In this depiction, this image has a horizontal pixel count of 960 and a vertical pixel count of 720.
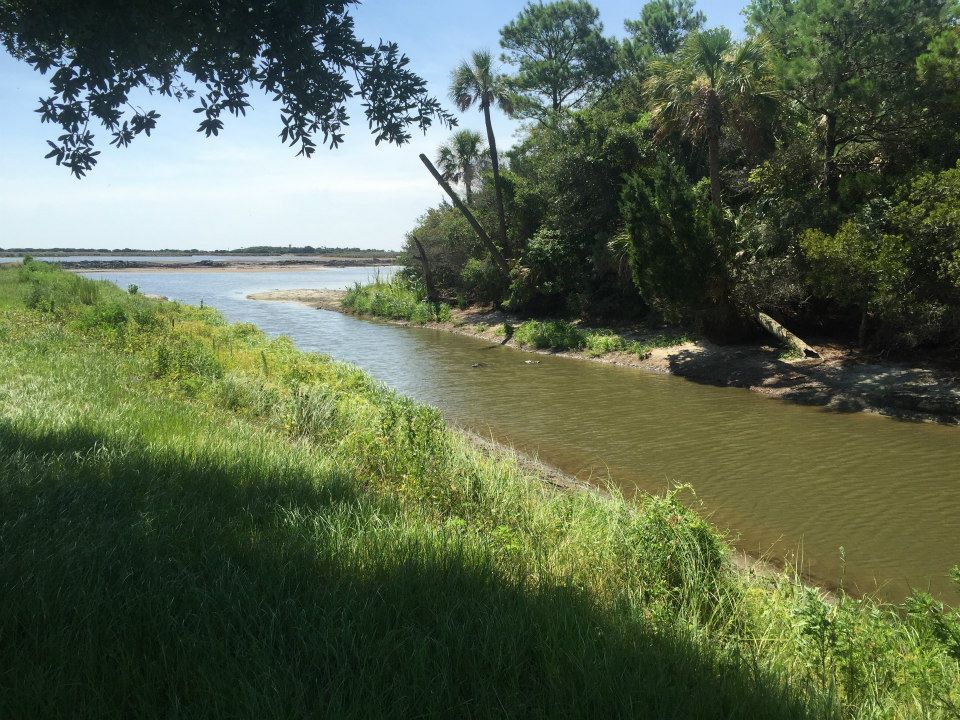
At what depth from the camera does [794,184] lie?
67.8 ft

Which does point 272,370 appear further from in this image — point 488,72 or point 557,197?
point 488,72

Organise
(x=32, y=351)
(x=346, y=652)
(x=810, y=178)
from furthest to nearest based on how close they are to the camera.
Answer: (x=810, y=178) < (x=32, y=351) < (x=346, y=652)

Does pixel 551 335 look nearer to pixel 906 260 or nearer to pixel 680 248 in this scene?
pixel 680 248

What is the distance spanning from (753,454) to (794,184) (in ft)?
36.2

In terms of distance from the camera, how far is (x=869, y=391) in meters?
16.7

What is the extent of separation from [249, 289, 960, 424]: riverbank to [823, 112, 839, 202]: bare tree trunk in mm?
4568

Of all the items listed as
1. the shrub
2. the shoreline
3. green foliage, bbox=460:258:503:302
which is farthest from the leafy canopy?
green foliage, bbox=460:258:503:302

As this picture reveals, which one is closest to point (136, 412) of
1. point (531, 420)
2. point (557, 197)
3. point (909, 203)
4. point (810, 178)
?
point (531, 420)

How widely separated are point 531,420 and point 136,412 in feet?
32.0

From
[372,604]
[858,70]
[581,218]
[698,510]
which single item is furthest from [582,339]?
[372,604]

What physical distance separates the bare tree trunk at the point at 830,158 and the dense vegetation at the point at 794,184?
50 mm

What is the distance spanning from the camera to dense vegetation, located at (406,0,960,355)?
54.4 feet

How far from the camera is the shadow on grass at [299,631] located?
315 cm

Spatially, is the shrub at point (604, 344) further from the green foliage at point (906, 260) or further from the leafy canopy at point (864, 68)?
the leafy canopy at point (864, 68)
